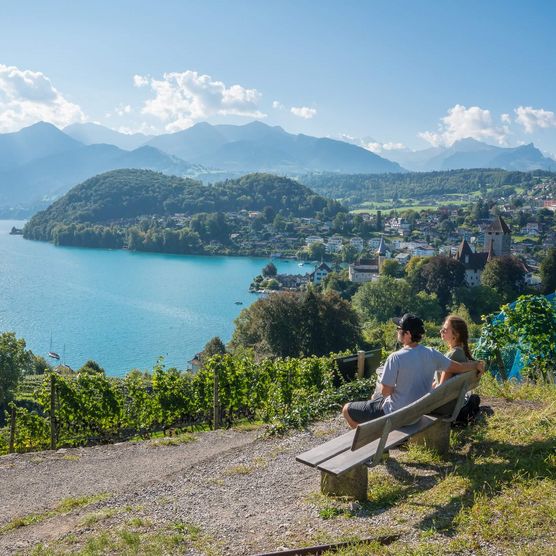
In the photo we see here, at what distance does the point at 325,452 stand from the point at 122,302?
67.1 m

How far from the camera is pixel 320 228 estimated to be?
13738cm

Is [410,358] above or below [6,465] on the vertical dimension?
above

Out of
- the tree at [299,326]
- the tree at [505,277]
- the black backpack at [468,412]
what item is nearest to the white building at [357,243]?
the tree at [505,277]

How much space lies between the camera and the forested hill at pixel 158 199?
142m

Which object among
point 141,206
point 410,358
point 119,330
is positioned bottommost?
point 119,330

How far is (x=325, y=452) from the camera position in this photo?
413 centimetres

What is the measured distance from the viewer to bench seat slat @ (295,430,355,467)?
4031 mm

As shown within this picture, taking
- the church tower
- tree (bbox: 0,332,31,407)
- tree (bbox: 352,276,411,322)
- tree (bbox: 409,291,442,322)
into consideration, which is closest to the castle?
the church tower

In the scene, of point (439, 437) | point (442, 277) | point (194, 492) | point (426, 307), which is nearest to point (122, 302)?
point (426, 307)

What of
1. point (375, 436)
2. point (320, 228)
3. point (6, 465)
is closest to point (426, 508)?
point (375, 436)

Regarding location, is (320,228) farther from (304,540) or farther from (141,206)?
Answer: (304,540)

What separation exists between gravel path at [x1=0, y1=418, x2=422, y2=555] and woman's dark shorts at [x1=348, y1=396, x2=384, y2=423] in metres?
0.58

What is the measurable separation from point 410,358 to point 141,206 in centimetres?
15527

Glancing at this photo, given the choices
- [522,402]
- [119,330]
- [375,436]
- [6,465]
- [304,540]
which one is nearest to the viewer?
[304,540]
